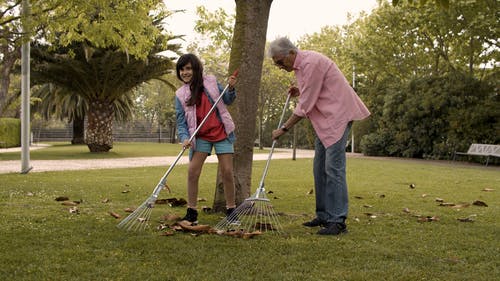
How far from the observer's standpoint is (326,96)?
4773mm

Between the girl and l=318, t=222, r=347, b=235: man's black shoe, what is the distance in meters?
1.01

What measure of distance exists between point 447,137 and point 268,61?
471 inches

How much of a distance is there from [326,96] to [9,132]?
2836cm

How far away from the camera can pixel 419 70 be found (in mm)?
24203

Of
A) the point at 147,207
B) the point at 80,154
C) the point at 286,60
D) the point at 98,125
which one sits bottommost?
the point at 80,154

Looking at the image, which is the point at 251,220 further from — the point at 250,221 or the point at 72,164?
the point at 72,164

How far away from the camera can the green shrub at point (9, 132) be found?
28314mm

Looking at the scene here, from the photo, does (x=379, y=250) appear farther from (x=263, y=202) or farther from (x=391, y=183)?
(x=391, y=183)

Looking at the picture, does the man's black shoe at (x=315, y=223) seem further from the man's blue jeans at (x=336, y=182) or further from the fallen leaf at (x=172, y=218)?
the fallen leaf at (x=172, y=218)

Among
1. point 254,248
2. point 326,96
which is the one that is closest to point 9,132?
point 326,96

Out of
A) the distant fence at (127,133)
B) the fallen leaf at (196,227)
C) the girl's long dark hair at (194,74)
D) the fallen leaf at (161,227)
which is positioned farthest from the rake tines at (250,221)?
the distant fence at (127,133)

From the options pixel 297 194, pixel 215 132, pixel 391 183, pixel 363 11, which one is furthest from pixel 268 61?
pixel 215 132

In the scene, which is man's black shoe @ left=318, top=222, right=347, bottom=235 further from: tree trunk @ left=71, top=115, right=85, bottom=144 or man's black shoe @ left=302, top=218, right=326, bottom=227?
tree trunk @ left=71, top=115, right=85, bottom=144

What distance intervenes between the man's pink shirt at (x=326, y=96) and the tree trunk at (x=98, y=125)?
18120 mm
